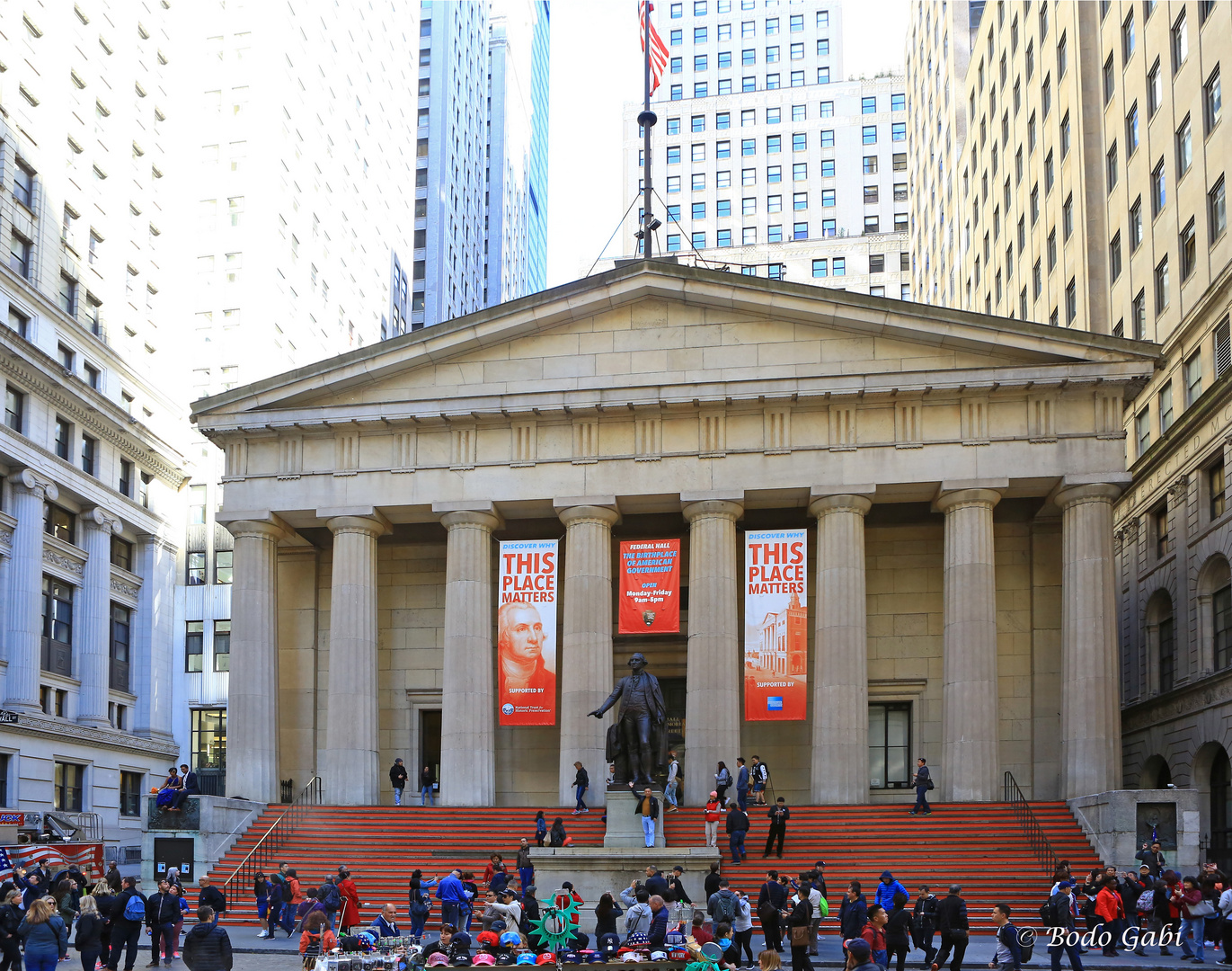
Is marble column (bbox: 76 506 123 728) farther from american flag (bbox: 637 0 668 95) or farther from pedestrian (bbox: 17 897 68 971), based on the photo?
pedestrian (bbox: 17 897 68 971)

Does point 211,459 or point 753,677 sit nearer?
point 753,677

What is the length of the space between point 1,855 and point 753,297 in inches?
936

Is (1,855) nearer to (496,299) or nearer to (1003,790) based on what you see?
(1003,790)

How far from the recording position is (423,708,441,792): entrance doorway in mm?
44281

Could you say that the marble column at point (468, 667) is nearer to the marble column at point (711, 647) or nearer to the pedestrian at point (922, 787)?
the marble column at point (711, 647)

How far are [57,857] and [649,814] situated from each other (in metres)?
14.3

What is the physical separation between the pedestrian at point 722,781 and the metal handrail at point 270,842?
36.6 ft

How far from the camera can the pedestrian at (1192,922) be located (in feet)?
82.8

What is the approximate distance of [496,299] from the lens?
13925 centimetres

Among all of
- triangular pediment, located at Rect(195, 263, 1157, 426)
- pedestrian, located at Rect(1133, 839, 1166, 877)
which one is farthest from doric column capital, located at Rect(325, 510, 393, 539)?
pedestrian, located at Rect(1133, 839, 1166, 877)

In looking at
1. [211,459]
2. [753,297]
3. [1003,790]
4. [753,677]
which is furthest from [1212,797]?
[211,459]

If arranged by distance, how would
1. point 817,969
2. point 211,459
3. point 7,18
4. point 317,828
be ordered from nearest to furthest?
point 817,969 < point 317,828 < point 7,18 < point 211,459

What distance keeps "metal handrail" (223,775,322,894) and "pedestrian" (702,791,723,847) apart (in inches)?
423

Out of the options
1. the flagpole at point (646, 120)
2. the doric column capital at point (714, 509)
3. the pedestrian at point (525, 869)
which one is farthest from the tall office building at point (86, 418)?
the doric column capital at point (714, 509)
